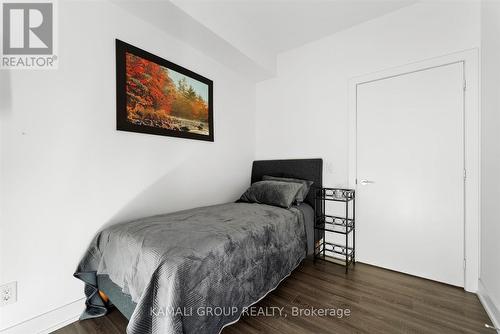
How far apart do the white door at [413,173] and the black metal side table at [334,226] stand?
0.32 feet

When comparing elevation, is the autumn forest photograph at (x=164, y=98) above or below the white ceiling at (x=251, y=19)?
below

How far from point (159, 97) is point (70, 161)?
2.98 ft

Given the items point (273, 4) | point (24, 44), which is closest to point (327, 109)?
point (273, 4)

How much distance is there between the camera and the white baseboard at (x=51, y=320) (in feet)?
4.35

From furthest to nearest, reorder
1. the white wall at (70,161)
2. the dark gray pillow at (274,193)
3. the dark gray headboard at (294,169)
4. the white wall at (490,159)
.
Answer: the dark gray headboard at (294,169) < the dark gray pillow at (274,193) < the white wall at (490,159) < the white wall at (70,161)

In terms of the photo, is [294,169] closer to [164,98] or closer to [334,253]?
[334,253]

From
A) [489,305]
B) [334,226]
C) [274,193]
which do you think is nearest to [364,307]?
[489,305]

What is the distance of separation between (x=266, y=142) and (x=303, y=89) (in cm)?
88

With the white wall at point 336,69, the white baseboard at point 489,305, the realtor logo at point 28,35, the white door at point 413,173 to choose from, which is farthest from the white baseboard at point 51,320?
the white baseboard at point 489,305

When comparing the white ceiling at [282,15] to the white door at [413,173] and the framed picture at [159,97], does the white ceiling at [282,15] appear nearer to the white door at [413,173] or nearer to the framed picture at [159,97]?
the framed picture at [159,97]

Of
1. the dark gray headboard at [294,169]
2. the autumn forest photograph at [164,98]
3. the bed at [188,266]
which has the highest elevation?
the autumn forest photograph at [164,98]

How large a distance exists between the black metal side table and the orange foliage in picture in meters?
1.61

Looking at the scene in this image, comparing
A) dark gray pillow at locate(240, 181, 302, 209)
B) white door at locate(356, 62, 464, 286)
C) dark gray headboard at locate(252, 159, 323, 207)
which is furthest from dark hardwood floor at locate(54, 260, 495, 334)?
dark gray headboard at locate(252, 159, 323, 207)

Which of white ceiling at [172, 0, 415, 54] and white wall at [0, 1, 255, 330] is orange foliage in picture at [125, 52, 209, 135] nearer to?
white wall at [0, 1, 255, 330]
